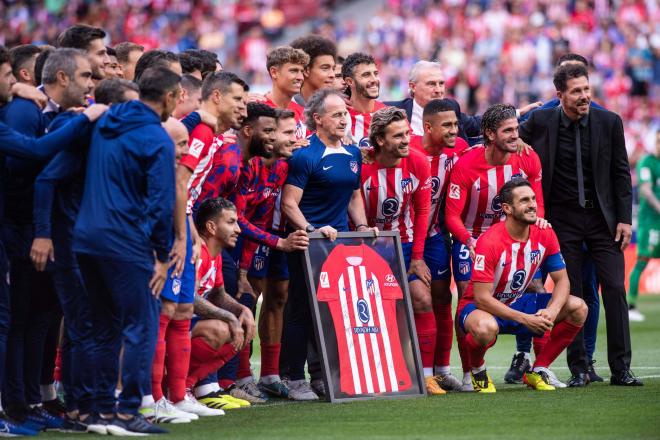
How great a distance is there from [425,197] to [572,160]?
4.31 ft

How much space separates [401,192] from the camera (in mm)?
10172

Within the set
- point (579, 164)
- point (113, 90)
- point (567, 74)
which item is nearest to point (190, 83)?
point (113, 90)

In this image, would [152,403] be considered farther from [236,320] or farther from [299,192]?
[299,192]

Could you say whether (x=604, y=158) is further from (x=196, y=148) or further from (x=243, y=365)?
(x=196, y=148)

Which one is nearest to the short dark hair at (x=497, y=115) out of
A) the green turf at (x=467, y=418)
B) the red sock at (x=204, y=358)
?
the green turf at (x=467, y=418)

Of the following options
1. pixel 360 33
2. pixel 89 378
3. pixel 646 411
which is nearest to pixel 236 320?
pixel 89 378

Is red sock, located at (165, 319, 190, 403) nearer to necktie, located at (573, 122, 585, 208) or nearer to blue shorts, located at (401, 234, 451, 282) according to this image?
blue shorts, located at (401, 234, 451, 282)

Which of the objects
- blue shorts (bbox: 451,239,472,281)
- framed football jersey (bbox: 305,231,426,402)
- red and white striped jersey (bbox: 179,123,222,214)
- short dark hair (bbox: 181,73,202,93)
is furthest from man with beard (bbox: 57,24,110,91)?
blue shorts (bbox: 451,239,472,281)

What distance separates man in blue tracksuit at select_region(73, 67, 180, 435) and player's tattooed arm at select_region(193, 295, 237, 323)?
136 cm

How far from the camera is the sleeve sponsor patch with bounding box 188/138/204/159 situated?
8.74 meters

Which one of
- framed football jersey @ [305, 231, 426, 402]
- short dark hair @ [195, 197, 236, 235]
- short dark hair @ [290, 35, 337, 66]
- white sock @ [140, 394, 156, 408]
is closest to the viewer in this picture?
white sock @ [140, 394, 156, 408]

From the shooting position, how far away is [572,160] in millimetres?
10578

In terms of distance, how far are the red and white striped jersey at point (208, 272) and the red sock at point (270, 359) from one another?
0.98 metres

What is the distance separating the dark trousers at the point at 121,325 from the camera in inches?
299
